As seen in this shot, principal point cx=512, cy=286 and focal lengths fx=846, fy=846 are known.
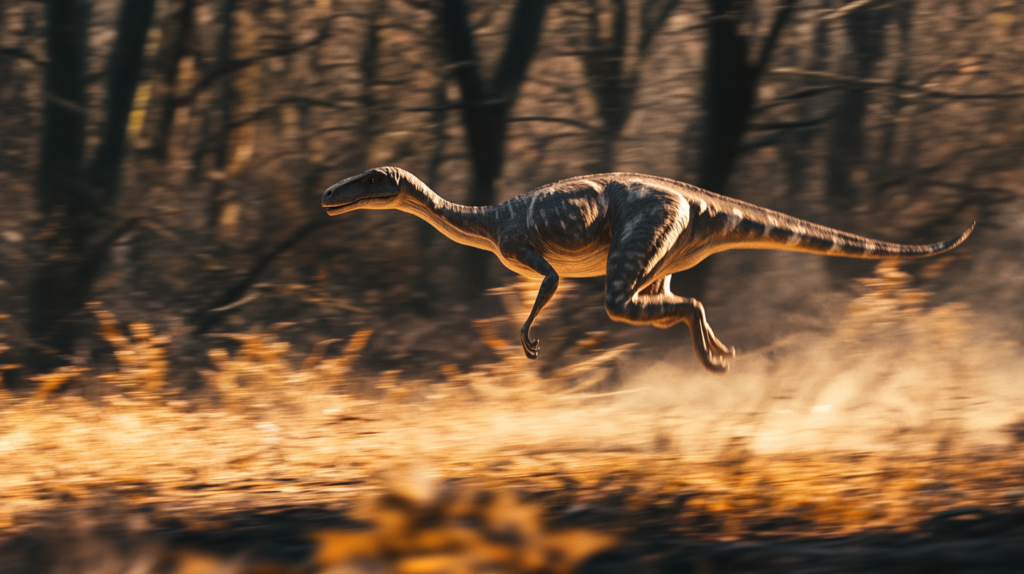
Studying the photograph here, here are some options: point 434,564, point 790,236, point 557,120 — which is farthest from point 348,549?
point 557,120

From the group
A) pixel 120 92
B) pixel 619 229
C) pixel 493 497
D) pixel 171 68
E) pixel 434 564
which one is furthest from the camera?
pixel 171 68

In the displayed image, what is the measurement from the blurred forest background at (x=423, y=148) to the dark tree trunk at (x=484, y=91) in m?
0.03

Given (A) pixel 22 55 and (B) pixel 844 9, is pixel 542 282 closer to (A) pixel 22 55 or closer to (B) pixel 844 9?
(B) pixel 844 9

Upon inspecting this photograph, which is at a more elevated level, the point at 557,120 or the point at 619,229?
the point at 557,120

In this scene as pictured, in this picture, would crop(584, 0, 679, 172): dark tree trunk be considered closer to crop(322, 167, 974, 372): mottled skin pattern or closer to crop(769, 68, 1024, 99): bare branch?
crop(769, 68, 1024, 99): bare branch

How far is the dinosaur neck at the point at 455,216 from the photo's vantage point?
454cm

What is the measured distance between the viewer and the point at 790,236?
448cm

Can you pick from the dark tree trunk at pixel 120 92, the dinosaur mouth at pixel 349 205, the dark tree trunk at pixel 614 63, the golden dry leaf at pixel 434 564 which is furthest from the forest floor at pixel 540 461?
the dark tree trunk at pixel 614 63

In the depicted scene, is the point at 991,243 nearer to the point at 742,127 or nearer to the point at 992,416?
the point at 742,127

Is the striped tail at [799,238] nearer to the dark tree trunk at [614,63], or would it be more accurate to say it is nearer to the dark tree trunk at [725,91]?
the dark tree trunk at [725,91]

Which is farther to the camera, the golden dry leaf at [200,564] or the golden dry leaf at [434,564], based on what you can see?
the golden dry leaf at [200,564]

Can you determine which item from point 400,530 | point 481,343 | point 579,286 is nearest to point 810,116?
point 579,286

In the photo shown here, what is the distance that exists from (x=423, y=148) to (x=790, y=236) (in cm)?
637

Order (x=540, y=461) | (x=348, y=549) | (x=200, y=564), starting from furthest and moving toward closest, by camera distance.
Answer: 1. (x=540, y=461)
2. (x=200, y=564)
3. (x=348, y=549)
